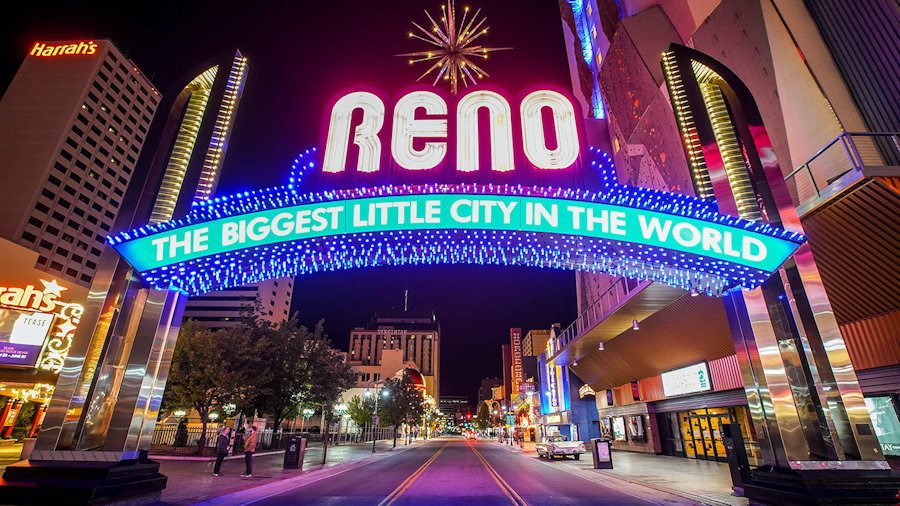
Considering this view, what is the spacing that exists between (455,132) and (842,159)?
9.66 m

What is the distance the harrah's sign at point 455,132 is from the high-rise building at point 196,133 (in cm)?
271

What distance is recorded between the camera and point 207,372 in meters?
22.1

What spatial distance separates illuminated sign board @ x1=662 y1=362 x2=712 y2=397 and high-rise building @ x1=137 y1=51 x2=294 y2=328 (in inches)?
948

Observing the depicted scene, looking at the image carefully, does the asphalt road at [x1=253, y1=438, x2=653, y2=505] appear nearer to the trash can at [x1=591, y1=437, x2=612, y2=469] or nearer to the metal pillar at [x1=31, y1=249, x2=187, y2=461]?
the trash can at [x1=591, y1=437, x2=612, y2=469]

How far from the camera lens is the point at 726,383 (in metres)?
19.6

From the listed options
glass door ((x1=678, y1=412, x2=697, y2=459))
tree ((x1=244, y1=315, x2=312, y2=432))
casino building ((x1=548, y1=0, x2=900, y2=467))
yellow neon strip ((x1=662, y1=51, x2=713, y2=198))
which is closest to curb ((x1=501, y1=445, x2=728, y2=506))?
casino building ((x1=548, y1=0, x2=900, y2=467))

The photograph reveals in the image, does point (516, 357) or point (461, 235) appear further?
point (516, 357)

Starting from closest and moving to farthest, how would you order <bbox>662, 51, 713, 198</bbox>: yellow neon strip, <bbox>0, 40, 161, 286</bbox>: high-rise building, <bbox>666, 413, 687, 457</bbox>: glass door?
1. <bbox>662, 51, 713, 198</bbox>: yellow neon strip
2. <bbox>666, 413, 687, 457</bbox>: glass door
3. <bbox>0, 40, 161, 286</bbox>: high-rise building

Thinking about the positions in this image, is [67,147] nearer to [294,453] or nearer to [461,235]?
[294,453]

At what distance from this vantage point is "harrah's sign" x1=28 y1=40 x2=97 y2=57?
83.7 metres

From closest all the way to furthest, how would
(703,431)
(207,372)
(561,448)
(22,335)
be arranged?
(22,335)
(207,372)
(703,431)
(561,448)

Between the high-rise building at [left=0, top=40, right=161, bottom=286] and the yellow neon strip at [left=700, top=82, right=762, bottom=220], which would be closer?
the yellow neon strip at [left=700, top=82, right=762, bottom=220]

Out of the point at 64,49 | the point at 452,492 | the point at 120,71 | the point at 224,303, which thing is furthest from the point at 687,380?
the point at 64,49

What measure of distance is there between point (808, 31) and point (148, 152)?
18351 mm
